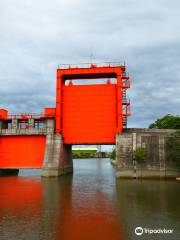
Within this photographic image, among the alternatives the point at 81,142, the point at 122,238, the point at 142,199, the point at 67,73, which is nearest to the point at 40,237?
the point at 122,238

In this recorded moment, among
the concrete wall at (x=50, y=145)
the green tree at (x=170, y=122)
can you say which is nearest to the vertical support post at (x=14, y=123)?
the concrete wall at (x=50, y=145)

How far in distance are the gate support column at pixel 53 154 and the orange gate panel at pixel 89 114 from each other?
192 centimetres

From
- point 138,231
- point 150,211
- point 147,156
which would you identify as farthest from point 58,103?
point 138,231

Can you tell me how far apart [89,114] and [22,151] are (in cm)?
1429

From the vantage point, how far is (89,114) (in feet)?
182

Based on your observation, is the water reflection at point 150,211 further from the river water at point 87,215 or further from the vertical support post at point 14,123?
the vertical support post at point 14,123

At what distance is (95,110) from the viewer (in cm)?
5534

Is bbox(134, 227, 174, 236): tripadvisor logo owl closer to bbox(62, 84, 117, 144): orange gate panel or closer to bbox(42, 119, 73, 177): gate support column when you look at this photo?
bbox(42, 119, 73, 177): gate support column

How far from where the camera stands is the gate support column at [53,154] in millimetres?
52594

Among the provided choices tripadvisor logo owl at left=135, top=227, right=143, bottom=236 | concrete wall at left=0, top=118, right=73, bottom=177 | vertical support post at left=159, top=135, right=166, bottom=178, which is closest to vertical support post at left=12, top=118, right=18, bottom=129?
concrete wall at left=0, top=118, right=73, bottom=177

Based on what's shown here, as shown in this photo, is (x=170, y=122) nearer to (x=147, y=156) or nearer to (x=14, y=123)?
(x=147, y=156)

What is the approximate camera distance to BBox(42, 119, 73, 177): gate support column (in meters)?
52.6

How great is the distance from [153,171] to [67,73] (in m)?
23.4

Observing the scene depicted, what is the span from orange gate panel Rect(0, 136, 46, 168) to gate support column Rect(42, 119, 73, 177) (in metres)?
1.93
